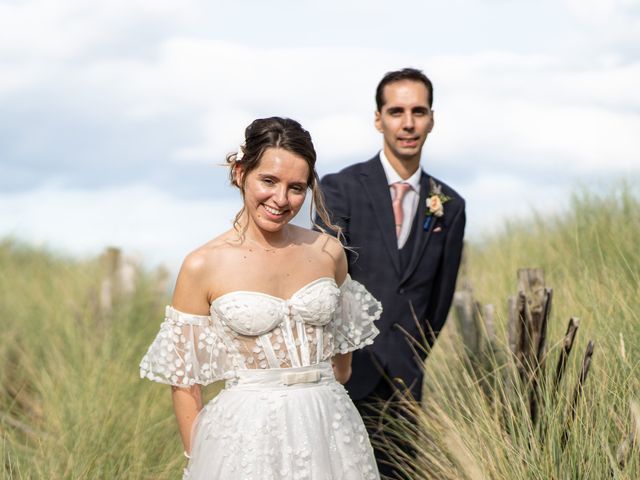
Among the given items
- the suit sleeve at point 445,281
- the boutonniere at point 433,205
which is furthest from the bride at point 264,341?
the suit sleeve at point 445,281

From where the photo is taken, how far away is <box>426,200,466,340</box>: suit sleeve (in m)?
5.55

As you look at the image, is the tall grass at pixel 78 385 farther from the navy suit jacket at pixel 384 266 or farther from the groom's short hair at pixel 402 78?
the groom's short hair at pixel 402 78

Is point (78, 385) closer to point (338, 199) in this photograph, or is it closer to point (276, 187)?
point (338, 199)

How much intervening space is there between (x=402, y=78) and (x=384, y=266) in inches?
44.9

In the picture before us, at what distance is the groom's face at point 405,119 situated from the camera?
5.32 meters

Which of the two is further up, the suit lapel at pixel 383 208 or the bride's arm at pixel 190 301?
the suit lapel at pixel 383 208

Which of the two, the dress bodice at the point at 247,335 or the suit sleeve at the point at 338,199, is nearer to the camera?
the dress bodice at the point at 247,335

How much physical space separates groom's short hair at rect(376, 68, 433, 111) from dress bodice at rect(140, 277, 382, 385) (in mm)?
2114

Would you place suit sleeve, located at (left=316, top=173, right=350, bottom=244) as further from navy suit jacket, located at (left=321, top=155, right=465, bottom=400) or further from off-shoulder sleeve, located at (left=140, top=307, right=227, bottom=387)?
off-shoulder sleeve, located at (left=140, top=307, right=227, bottom=387)

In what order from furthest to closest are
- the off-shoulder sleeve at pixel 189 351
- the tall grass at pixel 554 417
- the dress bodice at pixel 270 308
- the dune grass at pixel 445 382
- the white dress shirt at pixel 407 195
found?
the white dress shirt at pixel 407 195 < the dune grass at pixel 445 382 < the tall grass at pixel 554 417 < the off-shoulder sleeve at pixel 189 351 < the dress bodice at pixel 270 308

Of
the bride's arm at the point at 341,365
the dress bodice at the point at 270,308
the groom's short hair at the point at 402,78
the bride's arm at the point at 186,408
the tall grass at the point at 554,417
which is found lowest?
the tall grass at the point at 554,417

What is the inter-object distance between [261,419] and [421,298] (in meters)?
2.05

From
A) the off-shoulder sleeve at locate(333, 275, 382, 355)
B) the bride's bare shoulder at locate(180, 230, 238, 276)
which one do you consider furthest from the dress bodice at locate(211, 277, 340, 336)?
the off-shoulder sleeve at locate(333, 275, 382, 355)

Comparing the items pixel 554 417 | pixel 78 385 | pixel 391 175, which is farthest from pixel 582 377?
pixel 78 385
